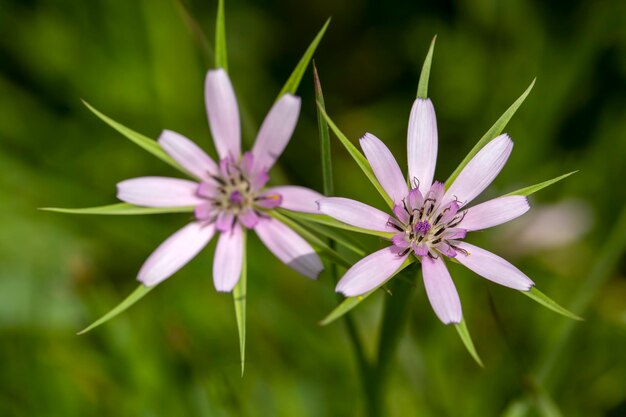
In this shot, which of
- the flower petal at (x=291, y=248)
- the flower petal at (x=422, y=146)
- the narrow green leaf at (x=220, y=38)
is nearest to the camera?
the narrow green leaf at (x=220, y=38)

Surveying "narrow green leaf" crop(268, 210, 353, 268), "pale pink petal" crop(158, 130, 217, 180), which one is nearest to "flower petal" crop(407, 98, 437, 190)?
"narrow green leaf" crop(268, 210, 353, 268)

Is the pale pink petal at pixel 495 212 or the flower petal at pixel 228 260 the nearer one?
the pale pink petal at pixel 495 212

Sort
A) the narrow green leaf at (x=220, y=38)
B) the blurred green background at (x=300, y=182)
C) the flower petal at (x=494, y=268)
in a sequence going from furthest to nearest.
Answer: the blurred green background at (x=300, y=182)
the narrow green leaf at (x=220, y=38)
the flower petal at (x=494, y=268)

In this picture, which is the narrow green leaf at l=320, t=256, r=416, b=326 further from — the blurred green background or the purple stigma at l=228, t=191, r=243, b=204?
the blurred green background

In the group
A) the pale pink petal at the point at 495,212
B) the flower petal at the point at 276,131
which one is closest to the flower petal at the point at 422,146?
the pale pink petal at the point at 495,212

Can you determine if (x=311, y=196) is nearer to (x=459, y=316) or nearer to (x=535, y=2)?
(x=459, y=316)

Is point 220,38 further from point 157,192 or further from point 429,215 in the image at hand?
point 429,215

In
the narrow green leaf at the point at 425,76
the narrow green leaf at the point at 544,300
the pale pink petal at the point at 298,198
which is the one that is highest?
the pale pink petal at the point at 298,198

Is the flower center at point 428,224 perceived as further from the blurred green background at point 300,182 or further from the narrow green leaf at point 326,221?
the blurred green background at point 300,182
